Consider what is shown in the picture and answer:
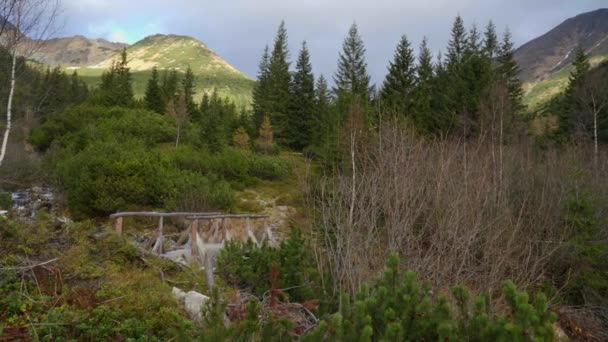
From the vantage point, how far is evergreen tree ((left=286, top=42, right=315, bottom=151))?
33.6 metres

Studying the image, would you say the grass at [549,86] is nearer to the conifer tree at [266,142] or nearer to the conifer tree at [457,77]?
the conifer tree at [457,77]

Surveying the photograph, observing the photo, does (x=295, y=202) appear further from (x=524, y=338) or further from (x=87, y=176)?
(x=524, y=338)

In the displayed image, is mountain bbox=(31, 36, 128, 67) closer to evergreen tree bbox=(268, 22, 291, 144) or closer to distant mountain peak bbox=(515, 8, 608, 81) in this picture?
evergreen tree bbox=(268, 22, 291, 144)

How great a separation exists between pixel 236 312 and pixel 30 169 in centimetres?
2060

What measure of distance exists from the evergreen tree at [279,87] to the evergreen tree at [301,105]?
0.49m

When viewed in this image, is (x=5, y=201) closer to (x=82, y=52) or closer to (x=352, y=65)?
(x=352, y=65)

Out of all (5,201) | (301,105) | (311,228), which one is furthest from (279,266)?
(301,105)

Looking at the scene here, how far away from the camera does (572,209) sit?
796 cm

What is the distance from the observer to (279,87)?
3638cm

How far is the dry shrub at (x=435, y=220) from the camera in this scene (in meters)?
4.73

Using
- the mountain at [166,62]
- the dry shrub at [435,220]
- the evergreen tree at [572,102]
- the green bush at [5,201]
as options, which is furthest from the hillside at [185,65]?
the dry shrub at [435,220]

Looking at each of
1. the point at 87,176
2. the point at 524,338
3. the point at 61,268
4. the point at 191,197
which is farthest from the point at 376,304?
the point at 87,176

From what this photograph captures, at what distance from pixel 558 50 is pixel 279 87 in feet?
380

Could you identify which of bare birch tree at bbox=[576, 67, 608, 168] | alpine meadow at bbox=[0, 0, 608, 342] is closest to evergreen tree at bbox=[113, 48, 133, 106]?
alpine meadow at bbox=[0, 0, 608, 342]
